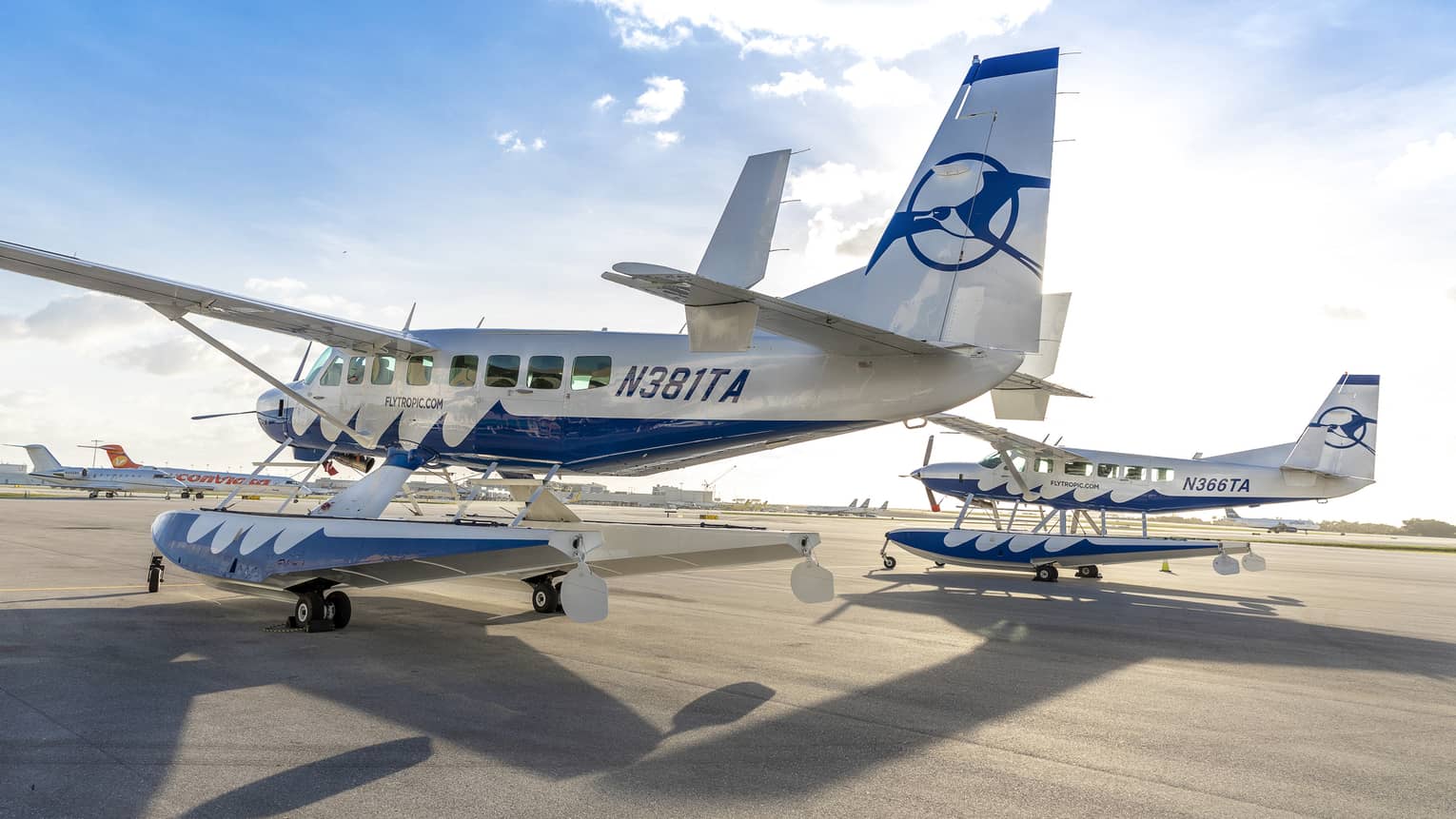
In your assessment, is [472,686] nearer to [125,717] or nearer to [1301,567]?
[125,717]

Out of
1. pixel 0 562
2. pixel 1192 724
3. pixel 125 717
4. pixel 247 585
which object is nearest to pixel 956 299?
pixel 1192 724

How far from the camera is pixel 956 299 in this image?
7707 millimetres

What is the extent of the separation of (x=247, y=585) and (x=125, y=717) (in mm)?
3857

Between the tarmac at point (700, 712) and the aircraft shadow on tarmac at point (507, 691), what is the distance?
32 millimetres

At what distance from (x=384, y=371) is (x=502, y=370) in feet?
6.36

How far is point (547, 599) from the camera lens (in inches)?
394

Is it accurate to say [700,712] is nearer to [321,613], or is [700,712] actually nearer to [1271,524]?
[321,613]

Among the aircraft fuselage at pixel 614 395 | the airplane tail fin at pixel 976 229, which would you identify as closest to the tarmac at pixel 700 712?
the aircraft fuselage at pixel 614 395

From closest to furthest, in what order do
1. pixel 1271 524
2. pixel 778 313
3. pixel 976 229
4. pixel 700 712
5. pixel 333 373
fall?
pixel 700 712 < pixel 778 313 < pixel 976 229 < pixel 333 373 < pixel 1271 524

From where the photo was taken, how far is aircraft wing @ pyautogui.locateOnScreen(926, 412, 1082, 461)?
18219 millimetres

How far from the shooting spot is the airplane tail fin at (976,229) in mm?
7637

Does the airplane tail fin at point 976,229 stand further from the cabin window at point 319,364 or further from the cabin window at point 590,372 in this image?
the cabin window at point 319,364

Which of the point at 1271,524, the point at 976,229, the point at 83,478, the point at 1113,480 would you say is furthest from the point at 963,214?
the point at 1271,524

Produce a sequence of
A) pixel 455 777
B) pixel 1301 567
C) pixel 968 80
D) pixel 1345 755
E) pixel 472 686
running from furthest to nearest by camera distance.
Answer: pixel 1301 567 < pixel 968 80 < pixel 472 686 < pixel 1345 755 < pixel 455 777
